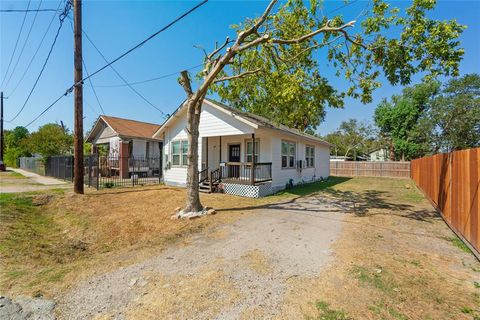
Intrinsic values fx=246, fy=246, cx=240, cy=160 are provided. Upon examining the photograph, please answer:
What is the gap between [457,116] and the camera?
30297mm

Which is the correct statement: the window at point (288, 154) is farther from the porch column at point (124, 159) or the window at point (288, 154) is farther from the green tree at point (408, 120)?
the green tree at point (408, 120)

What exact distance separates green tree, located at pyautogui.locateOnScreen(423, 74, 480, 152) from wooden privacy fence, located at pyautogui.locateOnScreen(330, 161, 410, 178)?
11.1m

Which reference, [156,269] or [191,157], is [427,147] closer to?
[191,157]

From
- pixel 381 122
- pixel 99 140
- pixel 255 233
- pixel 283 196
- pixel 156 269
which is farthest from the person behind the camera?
pixel 381 122

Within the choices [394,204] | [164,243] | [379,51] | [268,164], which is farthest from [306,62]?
[164,243]

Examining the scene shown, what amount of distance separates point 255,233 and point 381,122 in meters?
38.9

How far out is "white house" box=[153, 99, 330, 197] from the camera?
11.9 m

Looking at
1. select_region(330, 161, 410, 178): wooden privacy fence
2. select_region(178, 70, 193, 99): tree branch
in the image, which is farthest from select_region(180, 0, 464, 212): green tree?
select_region(330, 161, 410, 178): wooden privacy fence

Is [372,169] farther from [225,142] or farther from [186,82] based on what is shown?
[186,82]

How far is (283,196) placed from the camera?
1180 cm

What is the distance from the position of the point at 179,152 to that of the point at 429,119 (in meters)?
33.9

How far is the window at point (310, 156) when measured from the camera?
18.0 m

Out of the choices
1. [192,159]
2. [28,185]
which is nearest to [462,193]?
[192,159]

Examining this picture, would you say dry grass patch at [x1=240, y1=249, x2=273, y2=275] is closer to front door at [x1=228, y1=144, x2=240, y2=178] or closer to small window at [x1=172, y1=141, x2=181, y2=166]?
front door at [x1=228, y1=144, x2=240, y2=178]
